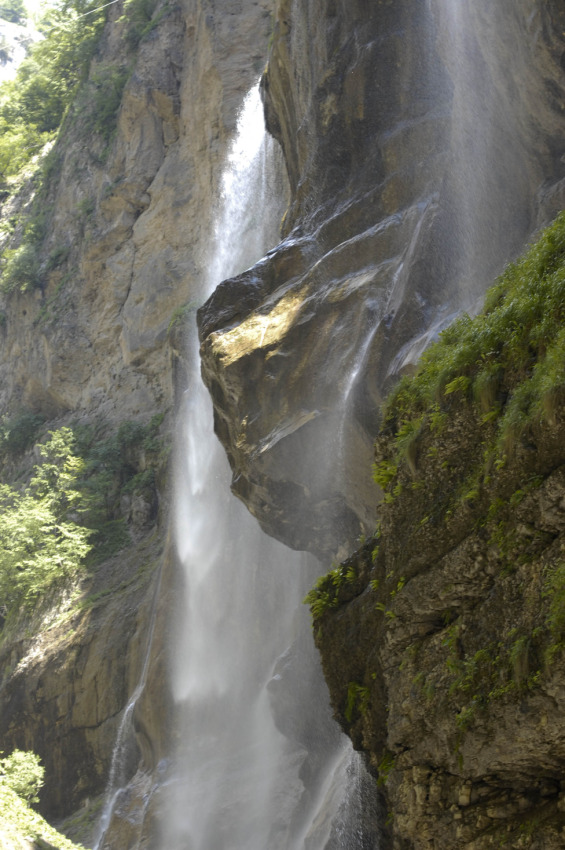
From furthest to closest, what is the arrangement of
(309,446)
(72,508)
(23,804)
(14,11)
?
(14,11) < (72,508) < (23,804) < (309,446)

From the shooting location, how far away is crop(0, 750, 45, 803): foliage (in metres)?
16.4

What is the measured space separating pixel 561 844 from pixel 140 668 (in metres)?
14.3

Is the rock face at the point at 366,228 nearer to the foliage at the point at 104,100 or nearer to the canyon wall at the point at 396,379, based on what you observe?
the canyon wall at the point at 396,379

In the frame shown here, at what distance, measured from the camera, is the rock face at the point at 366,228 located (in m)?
10.1

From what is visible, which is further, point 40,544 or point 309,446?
point 40,544

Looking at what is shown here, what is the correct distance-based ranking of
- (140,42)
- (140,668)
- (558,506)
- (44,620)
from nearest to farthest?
(558,506)
(140,668)
(44,620)
(140,42)

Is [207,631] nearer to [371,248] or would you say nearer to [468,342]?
[371,248]

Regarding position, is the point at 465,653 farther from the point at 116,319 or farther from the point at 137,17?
the point at 137,17

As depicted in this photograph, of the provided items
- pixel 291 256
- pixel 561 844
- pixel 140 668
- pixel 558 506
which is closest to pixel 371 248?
pixel 291 256

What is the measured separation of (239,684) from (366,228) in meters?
9.48

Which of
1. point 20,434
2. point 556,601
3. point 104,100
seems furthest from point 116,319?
point 556,601

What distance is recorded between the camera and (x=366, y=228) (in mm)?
12289

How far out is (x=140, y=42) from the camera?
28.9 m

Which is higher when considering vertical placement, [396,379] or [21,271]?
[21,271]
